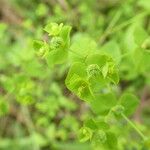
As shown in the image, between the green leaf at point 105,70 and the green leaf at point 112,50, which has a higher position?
the green leaf at point 112,50

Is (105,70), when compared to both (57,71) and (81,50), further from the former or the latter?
(57,71)

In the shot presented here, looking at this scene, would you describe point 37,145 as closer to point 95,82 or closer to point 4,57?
point 4,57

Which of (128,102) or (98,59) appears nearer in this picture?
(98,59)

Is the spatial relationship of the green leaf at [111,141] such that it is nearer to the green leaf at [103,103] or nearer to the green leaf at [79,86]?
the green leaf at [103,103]

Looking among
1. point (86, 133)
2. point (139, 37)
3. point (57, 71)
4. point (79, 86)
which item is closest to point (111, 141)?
point (86, 133)

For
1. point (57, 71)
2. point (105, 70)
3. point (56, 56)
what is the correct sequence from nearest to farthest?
1. point (105, 70)
2. point (56, 56)
3. point (57, 71)

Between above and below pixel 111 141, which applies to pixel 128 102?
above

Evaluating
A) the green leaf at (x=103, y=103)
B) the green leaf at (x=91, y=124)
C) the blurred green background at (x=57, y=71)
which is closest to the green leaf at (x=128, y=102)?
the green leaf at (x=103, y=103)

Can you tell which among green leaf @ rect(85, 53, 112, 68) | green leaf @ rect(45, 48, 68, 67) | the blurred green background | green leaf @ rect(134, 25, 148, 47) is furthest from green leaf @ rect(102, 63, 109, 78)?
the blurred green background
